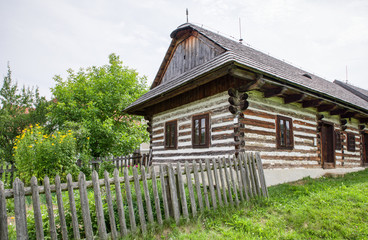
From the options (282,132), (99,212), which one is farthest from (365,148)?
(99,212)

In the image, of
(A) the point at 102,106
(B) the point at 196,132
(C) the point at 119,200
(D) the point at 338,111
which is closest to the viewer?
(C) the point at 119,200

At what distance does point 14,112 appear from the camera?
1416 cm

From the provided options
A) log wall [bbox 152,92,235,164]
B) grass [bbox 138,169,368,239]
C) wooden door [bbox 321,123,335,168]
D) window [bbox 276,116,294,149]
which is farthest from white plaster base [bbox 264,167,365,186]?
grass [bbox 138,169,368,239]

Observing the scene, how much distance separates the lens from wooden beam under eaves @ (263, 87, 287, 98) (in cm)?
762

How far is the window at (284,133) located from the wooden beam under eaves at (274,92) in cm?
117

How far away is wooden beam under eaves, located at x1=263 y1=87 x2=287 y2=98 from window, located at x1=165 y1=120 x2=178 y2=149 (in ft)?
12.4

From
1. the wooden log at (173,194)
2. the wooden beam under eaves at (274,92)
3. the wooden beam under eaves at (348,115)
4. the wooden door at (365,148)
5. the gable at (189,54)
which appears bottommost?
the wooden door at (365,148)

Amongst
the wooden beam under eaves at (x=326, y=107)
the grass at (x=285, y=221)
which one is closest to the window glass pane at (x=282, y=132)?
the wooden beam under eaves at (x=326, y=107)

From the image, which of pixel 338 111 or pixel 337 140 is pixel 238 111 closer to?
pixel 338 111

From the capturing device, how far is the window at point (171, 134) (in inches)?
404

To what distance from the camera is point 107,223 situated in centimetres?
421

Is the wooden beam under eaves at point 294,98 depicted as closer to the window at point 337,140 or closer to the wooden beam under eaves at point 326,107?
the wooden beam under eaves at point 326,107

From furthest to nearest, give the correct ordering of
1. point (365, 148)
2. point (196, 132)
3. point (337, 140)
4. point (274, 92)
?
point (365, 148) < point (337, 140) < point (196, 132) < point (274, 92)

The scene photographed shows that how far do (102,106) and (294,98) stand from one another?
43.0ft
